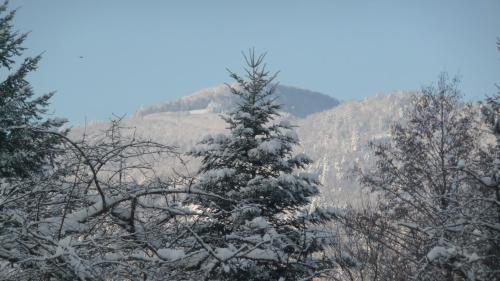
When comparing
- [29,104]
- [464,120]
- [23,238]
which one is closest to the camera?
[23,238]

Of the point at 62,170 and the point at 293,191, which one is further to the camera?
the point at 293,191

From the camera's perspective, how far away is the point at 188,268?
10.1 feet

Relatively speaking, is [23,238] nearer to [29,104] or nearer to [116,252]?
[116,252]

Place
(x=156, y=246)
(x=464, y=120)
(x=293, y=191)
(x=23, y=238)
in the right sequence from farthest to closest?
(x=464, y=120)
(x=293, y=191)
(x=156, y=246)
(x=23, y=238)

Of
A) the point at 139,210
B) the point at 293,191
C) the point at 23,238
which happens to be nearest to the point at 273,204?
the point at 293,191

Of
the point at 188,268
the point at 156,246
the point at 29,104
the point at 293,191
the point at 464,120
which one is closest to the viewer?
the point at 188,268

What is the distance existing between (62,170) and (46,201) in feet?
1.13

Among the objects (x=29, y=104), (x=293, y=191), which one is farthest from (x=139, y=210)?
(x=29, y=104)

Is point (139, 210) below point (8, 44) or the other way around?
below

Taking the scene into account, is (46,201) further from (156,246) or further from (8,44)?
(8,44)

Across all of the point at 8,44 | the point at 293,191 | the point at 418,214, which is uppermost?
the point at 8,44

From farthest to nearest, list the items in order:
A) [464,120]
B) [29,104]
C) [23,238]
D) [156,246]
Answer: [464,120] < [29,104] < [156,246] < [23,238]

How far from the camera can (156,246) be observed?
129 inches

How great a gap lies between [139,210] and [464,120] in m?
12.8
